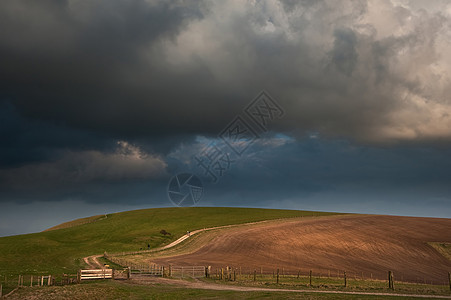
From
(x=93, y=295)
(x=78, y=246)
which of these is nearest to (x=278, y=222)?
(x=78, y=246)

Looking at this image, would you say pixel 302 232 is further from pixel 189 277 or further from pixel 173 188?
pixel 189 277

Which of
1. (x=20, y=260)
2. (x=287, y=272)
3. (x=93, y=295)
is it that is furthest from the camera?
(x=20, y=260)

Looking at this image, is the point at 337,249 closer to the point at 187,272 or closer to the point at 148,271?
the point at 187,272

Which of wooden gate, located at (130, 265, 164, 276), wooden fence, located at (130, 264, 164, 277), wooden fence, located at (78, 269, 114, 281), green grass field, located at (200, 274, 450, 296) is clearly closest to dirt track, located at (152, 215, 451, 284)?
green grass field, located at (200, 274, 450, 296)

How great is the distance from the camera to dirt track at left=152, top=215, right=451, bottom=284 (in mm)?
60562

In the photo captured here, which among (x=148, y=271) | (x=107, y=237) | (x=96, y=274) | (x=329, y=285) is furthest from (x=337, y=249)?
(x=107, y=237)

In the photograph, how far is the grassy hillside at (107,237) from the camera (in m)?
68.8

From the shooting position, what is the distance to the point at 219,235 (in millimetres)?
91062

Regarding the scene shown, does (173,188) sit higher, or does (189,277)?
(173,188)

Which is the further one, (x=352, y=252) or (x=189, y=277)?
(x=352, y=252)

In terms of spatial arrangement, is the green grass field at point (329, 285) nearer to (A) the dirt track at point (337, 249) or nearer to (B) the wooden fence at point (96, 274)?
(A) the dirt track at point (337, 249)

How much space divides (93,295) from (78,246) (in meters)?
60.8

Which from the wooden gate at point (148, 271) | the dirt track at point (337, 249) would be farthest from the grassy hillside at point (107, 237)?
the dirt track at point (337, 249)

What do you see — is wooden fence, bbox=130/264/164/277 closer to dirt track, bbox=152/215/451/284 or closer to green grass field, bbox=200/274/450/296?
green grass field, bbox=200/274/450/296
